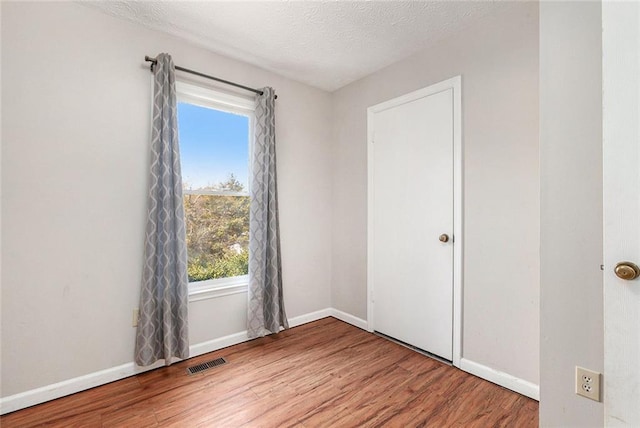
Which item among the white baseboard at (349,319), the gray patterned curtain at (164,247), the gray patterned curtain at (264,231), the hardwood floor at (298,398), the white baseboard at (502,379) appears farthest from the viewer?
the white baseboard at (349,319)

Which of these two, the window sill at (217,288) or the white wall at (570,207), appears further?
the window sill at (217,288)

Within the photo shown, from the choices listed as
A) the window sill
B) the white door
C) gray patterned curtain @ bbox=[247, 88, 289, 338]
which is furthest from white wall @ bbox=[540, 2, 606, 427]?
the window sill

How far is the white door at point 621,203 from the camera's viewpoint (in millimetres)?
982

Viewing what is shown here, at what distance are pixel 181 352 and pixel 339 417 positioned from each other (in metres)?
1.29

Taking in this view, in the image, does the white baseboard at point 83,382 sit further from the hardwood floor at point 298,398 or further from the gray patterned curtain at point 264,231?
the gray patterned curtain at point 264,231

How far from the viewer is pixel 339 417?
1.69 m

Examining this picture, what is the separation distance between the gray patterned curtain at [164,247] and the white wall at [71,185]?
14cm

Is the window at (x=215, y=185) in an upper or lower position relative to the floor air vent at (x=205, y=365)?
upper

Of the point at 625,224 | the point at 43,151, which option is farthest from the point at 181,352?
the point at 625,224

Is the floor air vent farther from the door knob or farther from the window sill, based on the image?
the door knob

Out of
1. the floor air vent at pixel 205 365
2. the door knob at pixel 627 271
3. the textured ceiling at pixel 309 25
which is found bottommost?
the floor air vent at pixel 205 365

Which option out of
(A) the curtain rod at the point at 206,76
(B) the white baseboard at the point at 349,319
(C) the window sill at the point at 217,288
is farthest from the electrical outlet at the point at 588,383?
(A) the curtain rod at the point at 206,76

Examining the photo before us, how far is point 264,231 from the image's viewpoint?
269 centimetres

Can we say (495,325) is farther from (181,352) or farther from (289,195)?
(181,352)
